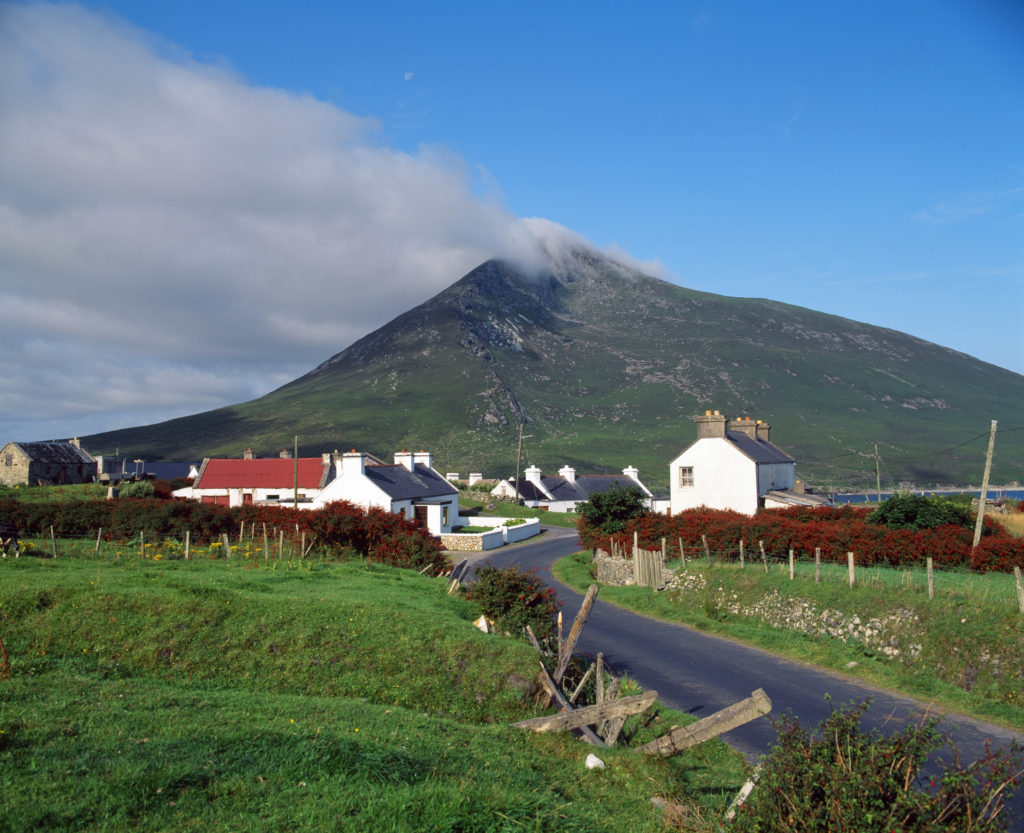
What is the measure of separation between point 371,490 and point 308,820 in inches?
1709

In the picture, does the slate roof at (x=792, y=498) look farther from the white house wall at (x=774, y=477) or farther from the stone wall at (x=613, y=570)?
the stone wall at (x=613, y=570)

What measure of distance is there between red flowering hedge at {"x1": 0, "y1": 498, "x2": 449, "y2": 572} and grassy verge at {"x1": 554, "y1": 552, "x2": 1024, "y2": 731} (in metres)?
11.3

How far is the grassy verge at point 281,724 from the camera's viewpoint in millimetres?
6363

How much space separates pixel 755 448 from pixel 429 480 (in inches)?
1083

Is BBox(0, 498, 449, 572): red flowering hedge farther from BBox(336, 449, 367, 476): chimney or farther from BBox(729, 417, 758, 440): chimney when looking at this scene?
BBox(729, 417, 758, 440): chimney

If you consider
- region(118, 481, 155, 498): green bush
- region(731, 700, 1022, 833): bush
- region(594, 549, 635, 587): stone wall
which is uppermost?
region(118, 481, 155, 498): green bush

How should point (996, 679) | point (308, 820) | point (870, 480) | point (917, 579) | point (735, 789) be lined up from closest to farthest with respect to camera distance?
point (308, 820), point (735, 789), point (996, 679), point (917, 579), point (870, 480)

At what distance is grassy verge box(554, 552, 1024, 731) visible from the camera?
15602 millimetres

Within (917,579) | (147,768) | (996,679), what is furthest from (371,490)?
(147,768)

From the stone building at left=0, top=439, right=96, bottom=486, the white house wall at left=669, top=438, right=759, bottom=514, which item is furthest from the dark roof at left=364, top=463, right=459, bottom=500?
the stone building at left=0, top=439, right=96, bottom=486

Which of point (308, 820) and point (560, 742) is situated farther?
point (560, 742)

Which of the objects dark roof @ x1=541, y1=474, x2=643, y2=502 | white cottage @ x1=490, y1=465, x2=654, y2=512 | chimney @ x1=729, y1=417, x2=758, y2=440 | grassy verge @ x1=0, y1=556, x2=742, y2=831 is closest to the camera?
grassy verge @ x1=0, y1=556, x2=742, y2=831

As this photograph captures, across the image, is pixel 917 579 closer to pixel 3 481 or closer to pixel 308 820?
pixel 308 820

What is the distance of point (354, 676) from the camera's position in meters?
12.4
